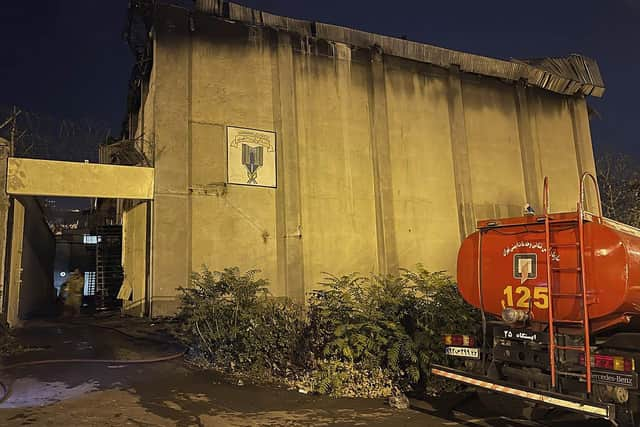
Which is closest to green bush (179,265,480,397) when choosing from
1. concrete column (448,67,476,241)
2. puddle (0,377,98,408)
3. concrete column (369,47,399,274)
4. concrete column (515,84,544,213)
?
puddle (0,377,98,408)

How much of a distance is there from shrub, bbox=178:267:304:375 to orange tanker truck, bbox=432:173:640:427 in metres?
2.87

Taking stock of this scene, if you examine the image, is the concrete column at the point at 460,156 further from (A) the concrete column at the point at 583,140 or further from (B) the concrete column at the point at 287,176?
(B) the concrete column at the point at 287,176

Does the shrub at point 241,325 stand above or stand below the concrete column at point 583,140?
below

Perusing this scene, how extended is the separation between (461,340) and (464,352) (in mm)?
155

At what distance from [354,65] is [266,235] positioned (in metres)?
7.56

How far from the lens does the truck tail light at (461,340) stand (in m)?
6.16

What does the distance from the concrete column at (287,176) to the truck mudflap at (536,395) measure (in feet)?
31.6

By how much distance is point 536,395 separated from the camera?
5.03 meters

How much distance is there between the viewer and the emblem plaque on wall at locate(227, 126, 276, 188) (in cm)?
1534

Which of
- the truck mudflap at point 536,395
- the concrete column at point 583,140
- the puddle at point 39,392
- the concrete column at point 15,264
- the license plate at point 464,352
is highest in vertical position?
the concrete column at point 583,140

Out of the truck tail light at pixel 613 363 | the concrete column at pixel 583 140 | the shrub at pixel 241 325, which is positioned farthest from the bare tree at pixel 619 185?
the truck tail light at pixel 613 363

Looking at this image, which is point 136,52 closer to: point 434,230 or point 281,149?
point 281,149

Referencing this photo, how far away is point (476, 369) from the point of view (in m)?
6.04

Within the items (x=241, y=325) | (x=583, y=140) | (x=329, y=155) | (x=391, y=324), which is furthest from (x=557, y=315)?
(x=583, y=140)
